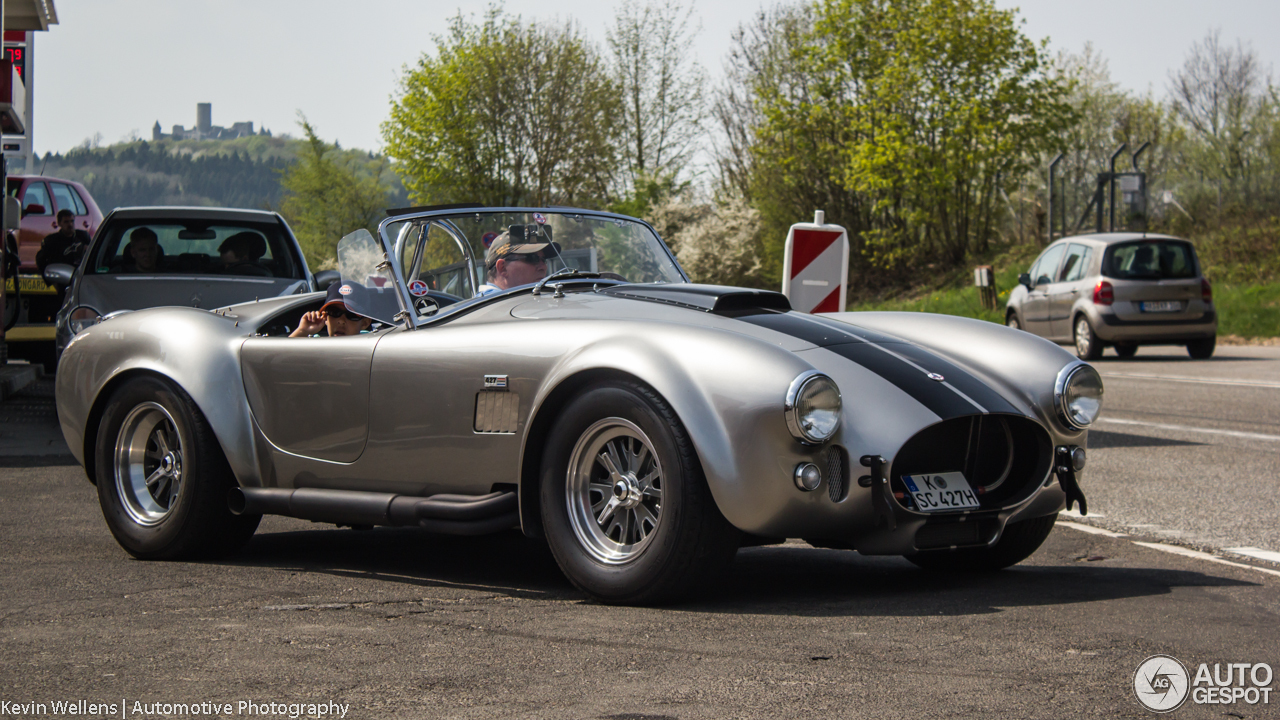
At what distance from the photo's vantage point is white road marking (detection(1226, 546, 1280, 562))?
17.3ft

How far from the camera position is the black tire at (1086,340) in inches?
732

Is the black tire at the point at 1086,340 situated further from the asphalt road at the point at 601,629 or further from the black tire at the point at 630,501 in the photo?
the black tire at the point at 630,501

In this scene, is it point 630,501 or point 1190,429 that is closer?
point 630,501

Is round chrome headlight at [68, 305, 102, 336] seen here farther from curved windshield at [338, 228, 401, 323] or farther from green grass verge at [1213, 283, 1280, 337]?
green grass verge at [1213, 283, 1280, 337]

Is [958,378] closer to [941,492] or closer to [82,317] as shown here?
[941,492]

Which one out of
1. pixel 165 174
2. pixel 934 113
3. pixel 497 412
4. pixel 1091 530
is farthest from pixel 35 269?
pixel 165 174

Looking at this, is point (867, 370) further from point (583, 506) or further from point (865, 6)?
point (865, 6)

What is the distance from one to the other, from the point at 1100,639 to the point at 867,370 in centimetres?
110

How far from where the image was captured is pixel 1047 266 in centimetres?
2058

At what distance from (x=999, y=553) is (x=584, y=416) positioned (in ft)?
5.66

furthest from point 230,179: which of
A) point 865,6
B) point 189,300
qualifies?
point 189,300

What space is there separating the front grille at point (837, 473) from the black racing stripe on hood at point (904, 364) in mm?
356

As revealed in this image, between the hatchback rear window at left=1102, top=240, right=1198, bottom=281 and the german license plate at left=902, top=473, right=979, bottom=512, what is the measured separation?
1529cm

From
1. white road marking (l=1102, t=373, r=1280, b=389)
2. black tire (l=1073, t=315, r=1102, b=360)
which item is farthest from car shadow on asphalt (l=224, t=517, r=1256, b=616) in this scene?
black tire (l=1073, t=315, r=1102, b=360)
